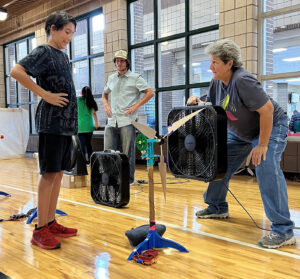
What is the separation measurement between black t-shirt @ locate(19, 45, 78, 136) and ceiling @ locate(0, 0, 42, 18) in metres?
7.19

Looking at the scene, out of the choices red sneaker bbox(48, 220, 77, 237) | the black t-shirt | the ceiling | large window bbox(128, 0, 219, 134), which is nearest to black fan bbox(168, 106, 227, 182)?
the black t-shirt

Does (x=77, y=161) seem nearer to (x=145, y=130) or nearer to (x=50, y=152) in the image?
(x=50, y=152)

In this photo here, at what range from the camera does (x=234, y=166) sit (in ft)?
7.91

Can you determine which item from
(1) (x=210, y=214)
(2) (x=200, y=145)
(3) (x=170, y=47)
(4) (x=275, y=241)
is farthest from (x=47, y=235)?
(3) (x=170, y=47)

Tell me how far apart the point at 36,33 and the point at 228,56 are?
786 centimetres

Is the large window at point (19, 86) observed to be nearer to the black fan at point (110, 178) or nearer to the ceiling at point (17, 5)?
the ceiling at point (17, 5)

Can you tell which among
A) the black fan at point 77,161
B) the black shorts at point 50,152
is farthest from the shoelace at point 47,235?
the black fan at point 77,161

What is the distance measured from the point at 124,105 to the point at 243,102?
6.34ft

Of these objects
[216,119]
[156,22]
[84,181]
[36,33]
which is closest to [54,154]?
[216,119]

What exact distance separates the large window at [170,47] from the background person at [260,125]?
3425mm

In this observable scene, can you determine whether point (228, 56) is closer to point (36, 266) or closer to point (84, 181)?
point (36, 266)

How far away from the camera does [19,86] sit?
1006 cm

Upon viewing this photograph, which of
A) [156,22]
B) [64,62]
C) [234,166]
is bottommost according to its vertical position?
[234,166]

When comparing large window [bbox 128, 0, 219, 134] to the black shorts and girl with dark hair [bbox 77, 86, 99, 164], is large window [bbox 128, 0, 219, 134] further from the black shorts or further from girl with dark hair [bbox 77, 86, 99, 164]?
the black shorts
